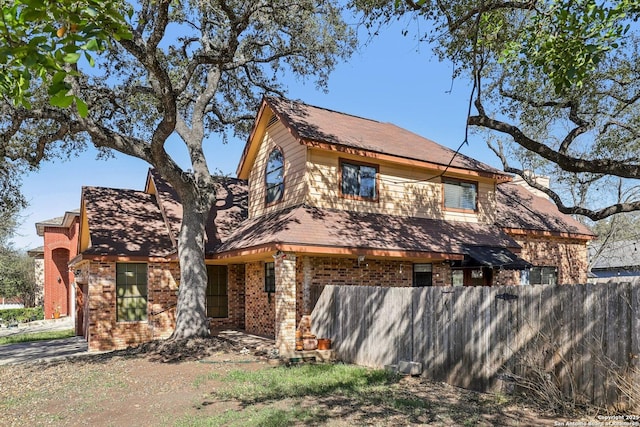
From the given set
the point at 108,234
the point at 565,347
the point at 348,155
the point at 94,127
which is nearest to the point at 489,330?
the point at 565,347

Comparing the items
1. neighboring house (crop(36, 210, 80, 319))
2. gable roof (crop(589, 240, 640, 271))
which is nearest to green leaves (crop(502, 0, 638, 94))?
neighboring house (crop(36, 210, 80, 319))

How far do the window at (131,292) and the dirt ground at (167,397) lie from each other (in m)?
3.01

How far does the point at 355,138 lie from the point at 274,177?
9.85 feet

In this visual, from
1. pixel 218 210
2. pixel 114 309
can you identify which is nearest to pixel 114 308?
pixel 114 309

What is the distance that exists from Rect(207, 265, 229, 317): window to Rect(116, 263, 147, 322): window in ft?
8.57

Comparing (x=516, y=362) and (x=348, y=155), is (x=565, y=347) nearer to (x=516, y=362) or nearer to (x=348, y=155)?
(x=516, y=362)

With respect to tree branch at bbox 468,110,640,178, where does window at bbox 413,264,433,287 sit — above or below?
below

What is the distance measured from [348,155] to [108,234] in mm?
8465

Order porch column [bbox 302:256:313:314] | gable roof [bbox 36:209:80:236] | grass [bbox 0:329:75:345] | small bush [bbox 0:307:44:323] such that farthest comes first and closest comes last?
small bush [bbox 0:307:44:323], gable roof [bbox 36:209:80:236], grass [bbox 0:329:75:345], porch column [bbox 302:256:313:314]

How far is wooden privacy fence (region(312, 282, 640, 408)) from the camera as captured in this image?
6652mm

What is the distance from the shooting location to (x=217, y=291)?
18078 millimetres

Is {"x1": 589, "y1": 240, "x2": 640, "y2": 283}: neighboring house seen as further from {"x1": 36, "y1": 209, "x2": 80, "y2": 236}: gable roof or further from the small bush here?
the small bush

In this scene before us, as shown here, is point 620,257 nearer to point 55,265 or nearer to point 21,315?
point 55,265

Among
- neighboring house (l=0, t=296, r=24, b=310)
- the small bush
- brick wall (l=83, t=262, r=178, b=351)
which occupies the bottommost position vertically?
neighboring house (l=0, t=296, r=24, b=310)
